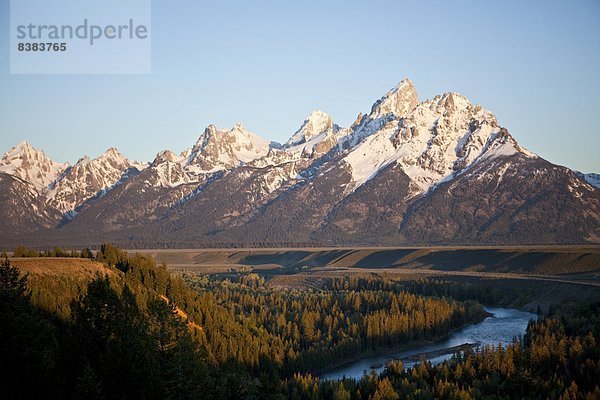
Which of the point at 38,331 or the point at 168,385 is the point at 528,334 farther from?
the point at 38,331

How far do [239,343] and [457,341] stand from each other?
54000 mm

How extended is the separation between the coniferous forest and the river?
3455 millimetres

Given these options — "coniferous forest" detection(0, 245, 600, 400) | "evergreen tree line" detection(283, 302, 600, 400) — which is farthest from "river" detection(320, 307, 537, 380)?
"evergreen tree line" detection(283, 302, 600, 400)

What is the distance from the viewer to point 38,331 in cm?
6278

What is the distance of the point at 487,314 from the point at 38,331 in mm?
147885

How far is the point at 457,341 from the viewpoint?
158 meters

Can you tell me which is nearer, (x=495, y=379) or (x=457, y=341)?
(x=495, y=379)

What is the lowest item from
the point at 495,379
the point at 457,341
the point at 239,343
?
the point at 457,341

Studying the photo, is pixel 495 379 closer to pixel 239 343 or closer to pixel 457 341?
pixel 239 343

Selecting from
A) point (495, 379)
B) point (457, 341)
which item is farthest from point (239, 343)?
point (457, 341)

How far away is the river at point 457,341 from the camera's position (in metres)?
136

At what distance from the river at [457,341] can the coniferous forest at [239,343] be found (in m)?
3.45

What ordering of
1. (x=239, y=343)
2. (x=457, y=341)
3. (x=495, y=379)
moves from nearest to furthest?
(x=495, y=379), (x=239, y=343), (x=457, y=341)

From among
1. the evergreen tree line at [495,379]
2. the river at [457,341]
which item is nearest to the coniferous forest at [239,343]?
the evergreen tree line at [495,379]
